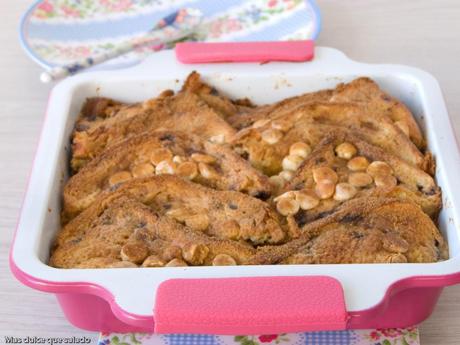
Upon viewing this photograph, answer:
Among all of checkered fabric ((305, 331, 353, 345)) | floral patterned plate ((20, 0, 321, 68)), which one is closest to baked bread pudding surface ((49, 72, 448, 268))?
checkered fabric ((305, 331, 353, 345))

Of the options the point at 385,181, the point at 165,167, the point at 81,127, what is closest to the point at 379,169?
the point at 385,181

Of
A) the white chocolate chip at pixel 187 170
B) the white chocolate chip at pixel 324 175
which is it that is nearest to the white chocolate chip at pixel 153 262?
the white chocolate chip at pixel 187 170

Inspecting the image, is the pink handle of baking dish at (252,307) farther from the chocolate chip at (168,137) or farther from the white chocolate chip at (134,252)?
the chocolate chip at (168,137)

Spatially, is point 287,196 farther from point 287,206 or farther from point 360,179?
point 360,179

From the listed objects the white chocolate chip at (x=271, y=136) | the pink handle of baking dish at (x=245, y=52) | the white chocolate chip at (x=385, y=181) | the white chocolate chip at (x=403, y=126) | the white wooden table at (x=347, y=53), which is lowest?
the white wooden table at (x=347, y=53)

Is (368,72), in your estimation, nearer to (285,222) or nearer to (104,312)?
(285,222)
